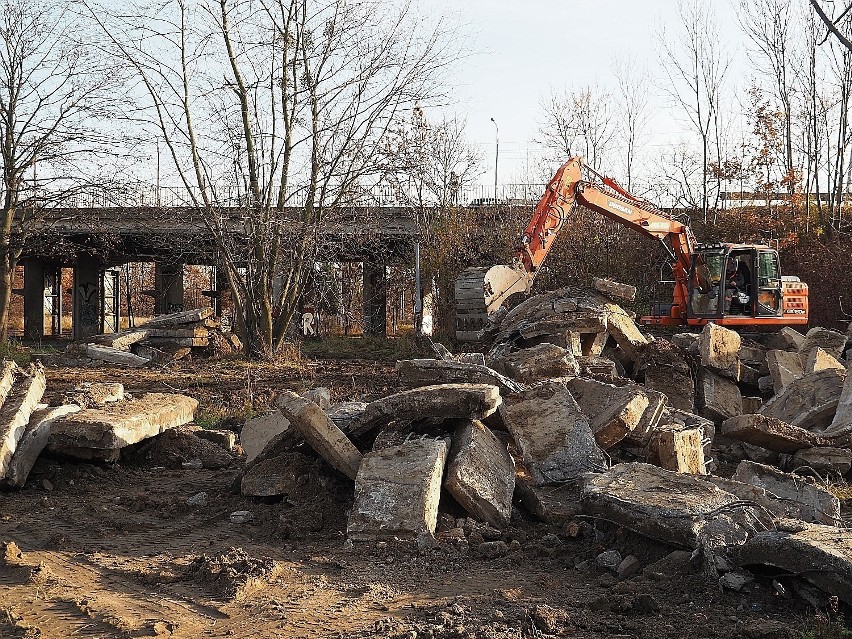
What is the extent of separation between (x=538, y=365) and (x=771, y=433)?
2247 mm

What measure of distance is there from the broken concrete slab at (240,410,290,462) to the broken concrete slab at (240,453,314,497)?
0.80m

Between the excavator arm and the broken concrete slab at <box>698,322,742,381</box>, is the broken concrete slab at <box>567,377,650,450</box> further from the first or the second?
the excavator arm

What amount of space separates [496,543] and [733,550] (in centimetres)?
138

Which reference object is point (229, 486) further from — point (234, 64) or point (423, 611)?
point (234, 64)

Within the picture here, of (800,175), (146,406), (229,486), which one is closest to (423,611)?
(229,486)

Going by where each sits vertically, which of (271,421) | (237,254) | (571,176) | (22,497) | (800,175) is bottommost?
(22,497)

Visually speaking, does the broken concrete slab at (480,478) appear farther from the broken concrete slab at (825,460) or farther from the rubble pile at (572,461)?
the broken concrete slab at (825,460)

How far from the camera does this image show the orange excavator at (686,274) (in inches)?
557

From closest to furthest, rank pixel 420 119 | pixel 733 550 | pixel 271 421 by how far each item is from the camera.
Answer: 1. pixel 733 550
2. pixel 271 421
3. pixel 420 119

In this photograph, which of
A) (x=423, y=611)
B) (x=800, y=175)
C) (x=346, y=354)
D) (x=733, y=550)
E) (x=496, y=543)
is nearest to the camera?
(x=423, y=611)

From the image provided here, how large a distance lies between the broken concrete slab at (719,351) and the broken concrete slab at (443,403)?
216 inches

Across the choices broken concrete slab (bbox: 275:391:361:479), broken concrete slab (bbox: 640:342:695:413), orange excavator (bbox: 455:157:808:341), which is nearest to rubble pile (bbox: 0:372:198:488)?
broken concrete slab (bbox: 275:391:361:479)

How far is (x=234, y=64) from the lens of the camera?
15336mm

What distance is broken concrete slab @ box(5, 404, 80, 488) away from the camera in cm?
643
